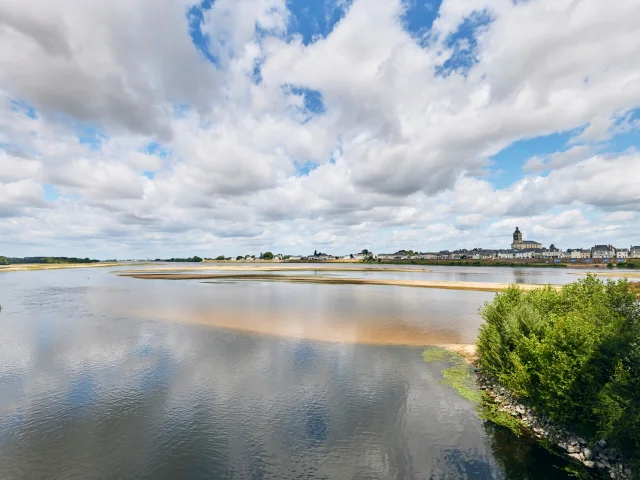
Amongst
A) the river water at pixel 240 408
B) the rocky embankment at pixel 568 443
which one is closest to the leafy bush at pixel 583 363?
the rocky embankment at pixel 568 443

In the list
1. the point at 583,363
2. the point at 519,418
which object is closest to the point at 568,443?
the point at 519,418

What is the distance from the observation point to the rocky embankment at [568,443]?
48.3 feet

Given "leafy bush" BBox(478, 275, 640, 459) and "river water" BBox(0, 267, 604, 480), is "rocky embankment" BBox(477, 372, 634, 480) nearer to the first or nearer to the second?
"leafy bush" BBox(478, 275, 640, 459)

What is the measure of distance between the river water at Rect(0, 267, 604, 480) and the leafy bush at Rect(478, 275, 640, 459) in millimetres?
2859

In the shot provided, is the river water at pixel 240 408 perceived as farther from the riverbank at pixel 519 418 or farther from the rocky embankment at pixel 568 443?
the rocky embankment at pixel 568 443

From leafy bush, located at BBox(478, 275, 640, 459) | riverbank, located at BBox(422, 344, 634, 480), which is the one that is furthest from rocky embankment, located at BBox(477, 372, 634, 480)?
leafy bush, located at BBox(478, 275, 640, 459)

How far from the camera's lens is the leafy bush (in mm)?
14320

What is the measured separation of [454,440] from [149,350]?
28747 millimetres

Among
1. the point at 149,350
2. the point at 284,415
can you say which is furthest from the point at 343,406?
the point at 149,350

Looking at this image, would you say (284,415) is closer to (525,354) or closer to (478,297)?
(525,354)

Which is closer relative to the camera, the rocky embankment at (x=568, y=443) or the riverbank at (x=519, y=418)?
the rocky embankment at (x=568, y=443)

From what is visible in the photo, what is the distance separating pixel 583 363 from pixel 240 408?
63.8 feet

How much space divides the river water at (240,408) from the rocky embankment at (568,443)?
116 cm

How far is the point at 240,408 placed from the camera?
69.2 ft
